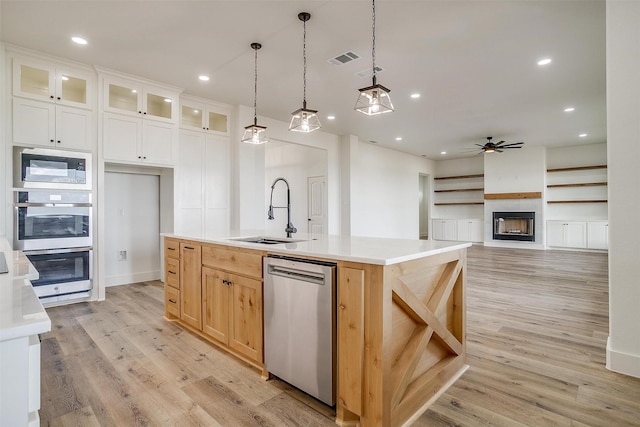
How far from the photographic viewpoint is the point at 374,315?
5.28ft

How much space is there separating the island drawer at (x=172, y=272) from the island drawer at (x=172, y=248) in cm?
4

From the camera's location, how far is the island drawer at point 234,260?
2.27 m

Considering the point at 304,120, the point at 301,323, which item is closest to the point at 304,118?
the point at 304,120

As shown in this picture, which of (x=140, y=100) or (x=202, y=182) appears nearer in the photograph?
(x=140, y=100)

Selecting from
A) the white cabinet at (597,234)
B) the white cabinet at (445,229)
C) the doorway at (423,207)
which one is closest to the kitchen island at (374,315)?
the white cabinet at (597,234)

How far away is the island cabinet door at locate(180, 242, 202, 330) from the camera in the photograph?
9.48 feet

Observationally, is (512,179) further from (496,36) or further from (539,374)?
(539,374)

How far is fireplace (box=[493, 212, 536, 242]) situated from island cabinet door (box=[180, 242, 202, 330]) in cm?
937

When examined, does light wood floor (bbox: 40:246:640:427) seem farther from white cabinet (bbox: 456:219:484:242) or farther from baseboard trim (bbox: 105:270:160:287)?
white cabinet (bbox: 456:219:484:242)

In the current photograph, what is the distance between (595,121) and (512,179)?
3000 mm

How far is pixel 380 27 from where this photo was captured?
3246mm

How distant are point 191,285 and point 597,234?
9.71 m

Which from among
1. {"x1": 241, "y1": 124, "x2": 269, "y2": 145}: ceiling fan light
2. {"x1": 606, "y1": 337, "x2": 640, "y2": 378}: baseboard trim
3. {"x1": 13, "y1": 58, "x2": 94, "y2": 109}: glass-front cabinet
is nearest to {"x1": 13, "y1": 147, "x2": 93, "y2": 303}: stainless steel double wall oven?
{"x1": 13, "y1": 58, "x2": 94, "y2": 109}: glass-front cabinet

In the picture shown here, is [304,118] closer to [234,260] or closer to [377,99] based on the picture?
[377,99]
